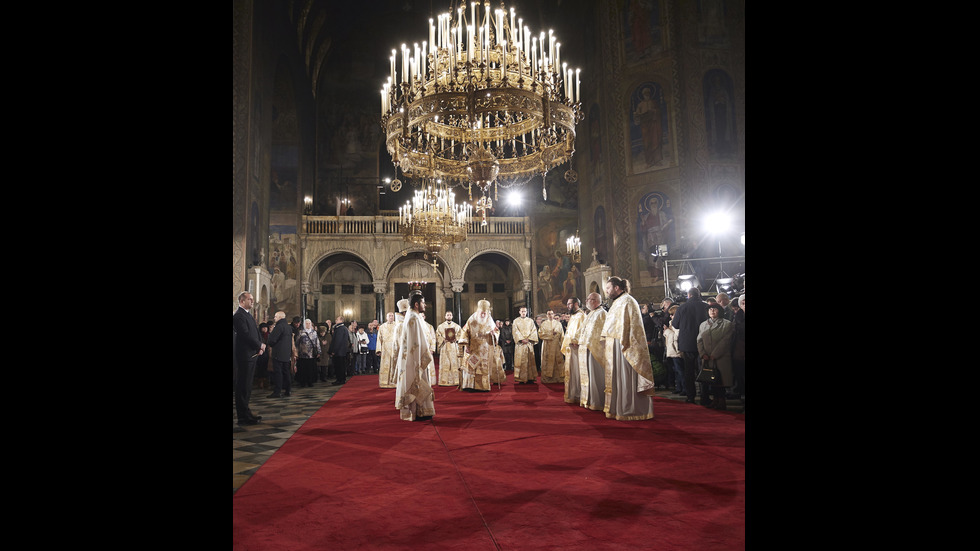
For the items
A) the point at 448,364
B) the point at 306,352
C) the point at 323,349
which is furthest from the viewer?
the point at 323,349

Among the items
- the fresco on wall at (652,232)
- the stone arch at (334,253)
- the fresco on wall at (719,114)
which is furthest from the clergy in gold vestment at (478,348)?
the stone arch at (334,253)

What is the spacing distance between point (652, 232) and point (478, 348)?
20.6ft

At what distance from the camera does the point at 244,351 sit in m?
6.72

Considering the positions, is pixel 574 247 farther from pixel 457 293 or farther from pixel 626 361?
pixel 626 361

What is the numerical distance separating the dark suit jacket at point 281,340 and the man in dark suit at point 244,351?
239cm

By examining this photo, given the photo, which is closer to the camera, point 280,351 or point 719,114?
point 280,351

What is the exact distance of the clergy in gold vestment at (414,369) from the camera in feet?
21.9

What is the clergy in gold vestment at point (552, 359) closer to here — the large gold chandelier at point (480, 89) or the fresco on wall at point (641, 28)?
the large gold chandelier at point (480, 89)

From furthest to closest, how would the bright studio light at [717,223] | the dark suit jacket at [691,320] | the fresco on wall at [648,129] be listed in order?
1. the fresco on wall at [648,129]
2. the bright studio light at [717,223]
3. the dark suit jacket at [691,320]

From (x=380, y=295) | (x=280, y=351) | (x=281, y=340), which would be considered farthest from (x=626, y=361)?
(x=380, y=295)

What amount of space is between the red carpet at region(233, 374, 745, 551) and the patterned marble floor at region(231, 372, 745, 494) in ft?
0.55
